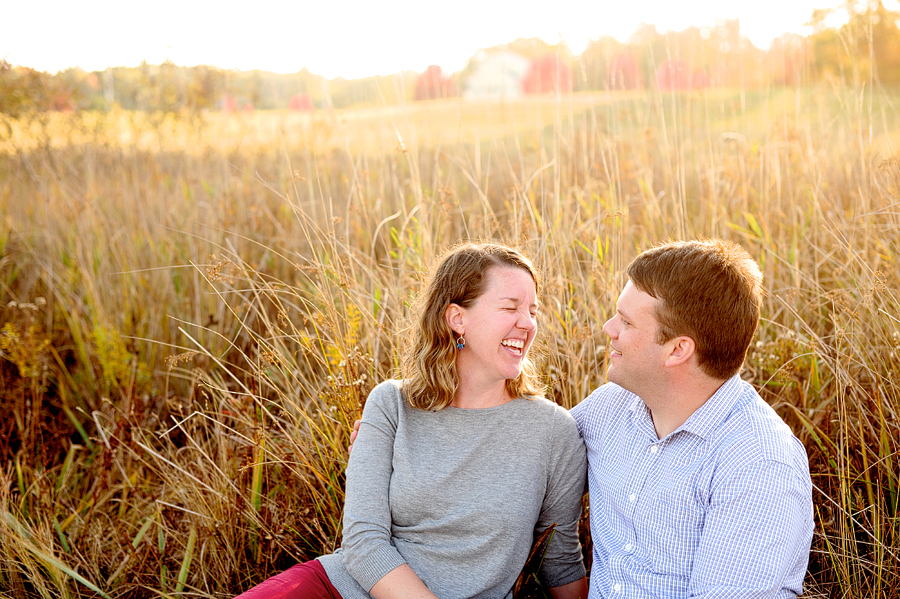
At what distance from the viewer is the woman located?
1.96 m

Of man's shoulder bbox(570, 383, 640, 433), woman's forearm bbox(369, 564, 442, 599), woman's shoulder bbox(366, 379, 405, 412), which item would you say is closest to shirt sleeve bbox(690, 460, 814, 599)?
man's shoulder bbox(570, 383, 640, 433)

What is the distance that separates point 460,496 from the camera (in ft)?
6.57

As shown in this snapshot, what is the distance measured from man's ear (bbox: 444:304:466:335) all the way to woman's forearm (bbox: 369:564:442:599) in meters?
0.67

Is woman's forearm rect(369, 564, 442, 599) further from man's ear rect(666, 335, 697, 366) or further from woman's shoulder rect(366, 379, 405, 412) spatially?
man's ear rect(666, 335, 697, 366)

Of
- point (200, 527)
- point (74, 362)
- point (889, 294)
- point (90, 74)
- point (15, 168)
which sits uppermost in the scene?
point (90, 74)

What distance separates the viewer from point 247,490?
266cm

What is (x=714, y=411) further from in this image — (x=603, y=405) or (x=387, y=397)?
(x=387, y=397)

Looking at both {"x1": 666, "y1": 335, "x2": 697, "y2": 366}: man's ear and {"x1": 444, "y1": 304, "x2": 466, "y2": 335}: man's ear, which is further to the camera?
{"x1": 444, "y1": 304, "x2": 466, "y2": 335}: man's ear

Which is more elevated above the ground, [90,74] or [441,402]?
[90,74]

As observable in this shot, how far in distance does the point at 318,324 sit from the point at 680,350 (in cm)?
128

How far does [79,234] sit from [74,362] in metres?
0.78

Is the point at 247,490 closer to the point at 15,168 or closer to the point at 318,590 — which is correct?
the point at 318,590

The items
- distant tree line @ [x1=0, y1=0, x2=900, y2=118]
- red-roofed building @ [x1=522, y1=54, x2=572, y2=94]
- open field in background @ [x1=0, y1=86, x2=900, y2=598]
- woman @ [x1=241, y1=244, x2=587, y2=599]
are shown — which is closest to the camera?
woman @ [x1=241, y1=244, x2=587, y2=599]

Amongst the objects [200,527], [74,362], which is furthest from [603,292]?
[74,362]
